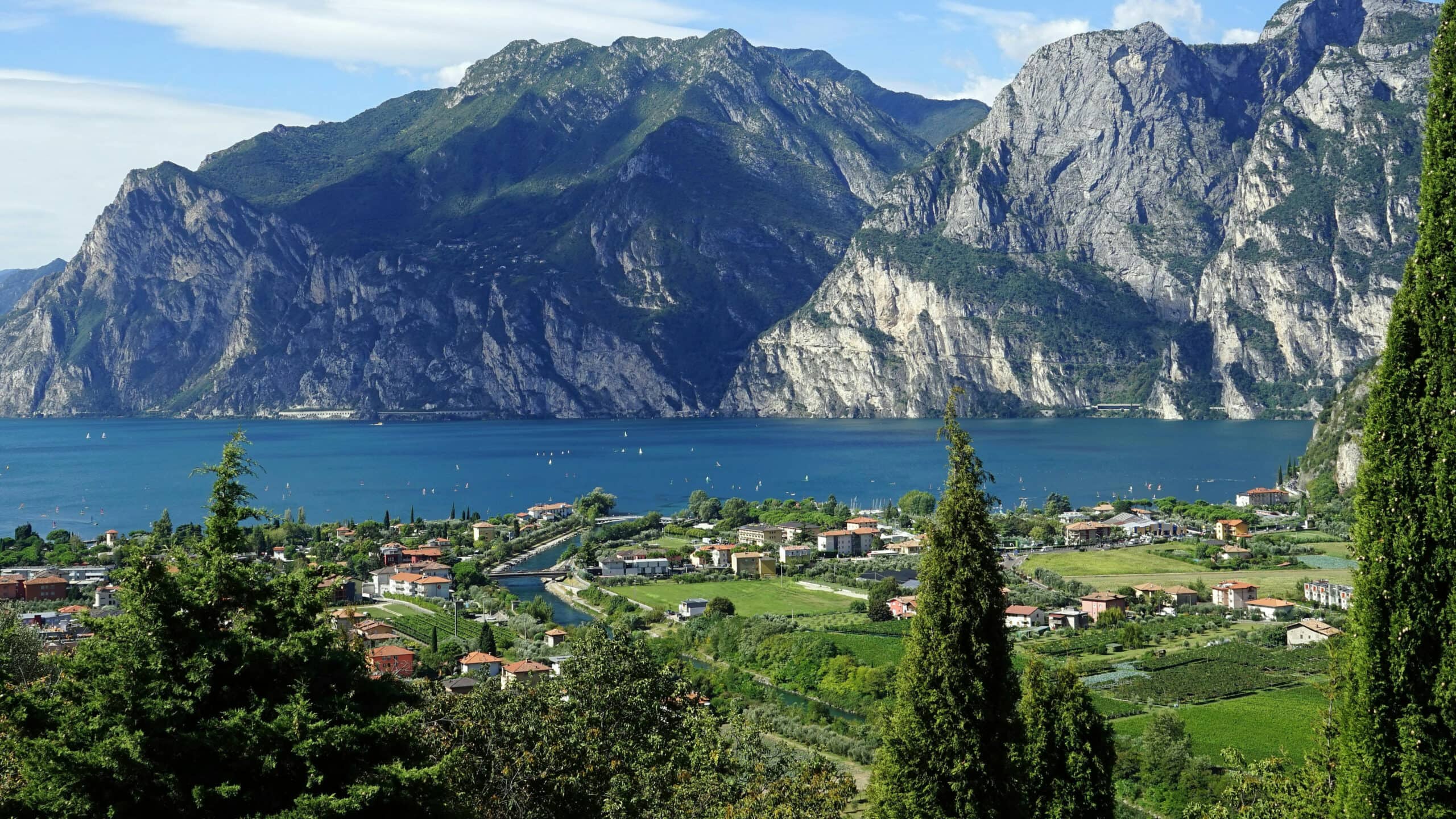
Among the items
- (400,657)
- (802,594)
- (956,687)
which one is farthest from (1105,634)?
(956,687)

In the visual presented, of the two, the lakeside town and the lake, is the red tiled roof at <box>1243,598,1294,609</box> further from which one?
the lake

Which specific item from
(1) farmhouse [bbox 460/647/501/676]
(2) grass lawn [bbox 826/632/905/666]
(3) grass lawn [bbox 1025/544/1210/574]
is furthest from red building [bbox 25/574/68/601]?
(3) grass lawn [bbox 1025/544/1210/574]

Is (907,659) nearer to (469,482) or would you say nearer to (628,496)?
(628,496)

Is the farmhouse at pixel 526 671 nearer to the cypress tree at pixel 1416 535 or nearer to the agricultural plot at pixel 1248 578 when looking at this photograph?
the cypress tree at pixel 1416 535

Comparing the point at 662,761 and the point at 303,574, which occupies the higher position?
the point at 303,574

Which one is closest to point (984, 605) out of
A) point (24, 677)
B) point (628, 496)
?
point (24, 677)

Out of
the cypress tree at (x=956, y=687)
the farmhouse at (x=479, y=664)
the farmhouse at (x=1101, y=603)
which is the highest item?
the cypress tree at (x=956, y=687)

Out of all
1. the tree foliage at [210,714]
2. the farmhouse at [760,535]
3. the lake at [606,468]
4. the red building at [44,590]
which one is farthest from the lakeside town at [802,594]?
the lake at [606,468]
